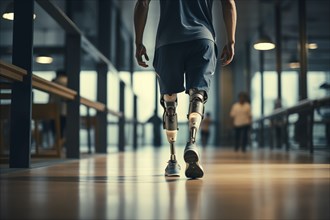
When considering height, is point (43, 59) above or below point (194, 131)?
above

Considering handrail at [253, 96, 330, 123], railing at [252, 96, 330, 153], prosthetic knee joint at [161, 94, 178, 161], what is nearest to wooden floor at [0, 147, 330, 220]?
prosthetic knee joint at [161, 94, 178, 161]

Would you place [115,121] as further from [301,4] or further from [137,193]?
[137,193]

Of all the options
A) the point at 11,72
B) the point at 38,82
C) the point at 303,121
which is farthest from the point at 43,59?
the point at 11,72

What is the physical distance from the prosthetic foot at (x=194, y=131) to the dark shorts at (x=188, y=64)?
60mm

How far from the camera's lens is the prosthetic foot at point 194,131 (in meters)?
2.74

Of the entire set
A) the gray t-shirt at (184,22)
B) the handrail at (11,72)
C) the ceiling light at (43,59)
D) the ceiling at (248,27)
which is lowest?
the handrail at (11,72)

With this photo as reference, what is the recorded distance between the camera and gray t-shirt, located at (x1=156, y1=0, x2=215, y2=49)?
2980mm

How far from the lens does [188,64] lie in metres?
3.07

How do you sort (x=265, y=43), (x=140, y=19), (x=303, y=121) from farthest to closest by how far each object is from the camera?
(x=265, y=43) → (x=303, y=121) → (x=140, y=19)

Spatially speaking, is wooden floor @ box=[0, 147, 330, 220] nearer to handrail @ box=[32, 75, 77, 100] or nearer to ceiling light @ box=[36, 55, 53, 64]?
handrail @ box=[32, 75, 77, 100]

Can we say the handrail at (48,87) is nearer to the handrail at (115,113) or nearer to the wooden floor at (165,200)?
the wooden floor at (165,200)

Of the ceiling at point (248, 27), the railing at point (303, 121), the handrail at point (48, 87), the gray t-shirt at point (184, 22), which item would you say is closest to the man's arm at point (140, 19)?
the gray t-shirt at point (184, 22)

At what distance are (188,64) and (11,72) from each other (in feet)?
4.02

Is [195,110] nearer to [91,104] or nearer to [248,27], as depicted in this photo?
[91,104]
